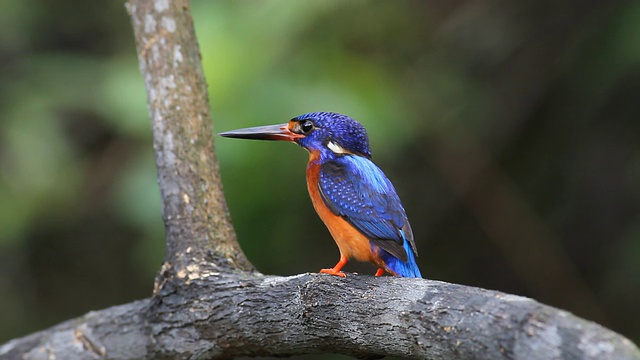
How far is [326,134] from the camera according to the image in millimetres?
3254

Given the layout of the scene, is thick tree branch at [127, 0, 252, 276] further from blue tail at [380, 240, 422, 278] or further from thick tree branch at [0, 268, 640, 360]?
blue tail at [380, 240, 422, 278]

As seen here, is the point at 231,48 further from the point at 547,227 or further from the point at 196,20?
the point at 547,227

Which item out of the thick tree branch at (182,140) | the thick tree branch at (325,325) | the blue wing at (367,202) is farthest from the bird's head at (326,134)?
the thick tree branch at (325,325)

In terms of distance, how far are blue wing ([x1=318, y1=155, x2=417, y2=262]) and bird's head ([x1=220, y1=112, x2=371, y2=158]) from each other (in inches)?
4.3

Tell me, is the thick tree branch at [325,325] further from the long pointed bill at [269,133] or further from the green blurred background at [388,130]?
the green blurred background at [388,130]

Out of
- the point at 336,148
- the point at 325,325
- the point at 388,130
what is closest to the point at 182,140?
the point at 336,148

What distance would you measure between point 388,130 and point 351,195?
123 centimetres

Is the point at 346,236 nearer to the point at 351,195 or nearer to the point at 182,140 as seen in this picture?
the point at 351,195

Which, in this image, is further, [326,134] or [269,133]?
[269,133]

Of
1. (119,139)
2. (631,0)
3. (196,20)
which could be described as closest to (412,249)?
(196,20)

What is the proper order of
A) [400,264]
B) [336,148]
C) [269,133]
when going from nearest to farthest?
1. [400,264]
2. [336,148]
3. [269,133]

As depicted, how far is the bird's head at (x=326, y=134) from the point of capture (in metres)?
3.24

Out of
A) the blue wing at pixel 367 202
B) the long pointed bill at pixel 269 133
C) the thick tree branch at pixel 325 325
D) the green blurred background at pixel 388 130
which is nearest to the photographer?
the thick tree branch at pixel 325 325

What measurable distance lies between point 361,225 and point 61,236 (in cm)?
337
